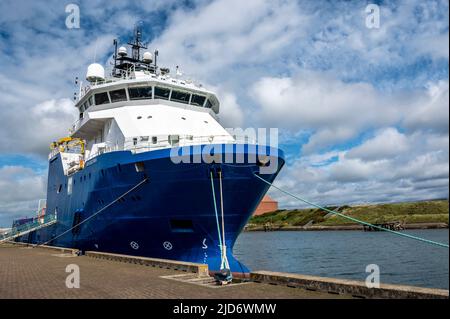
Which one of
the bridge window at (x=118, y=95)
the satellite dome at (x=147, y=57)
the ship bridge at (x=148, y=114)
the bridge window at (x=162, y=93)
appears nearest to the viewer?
the ship bridge at (x=148, y=114)

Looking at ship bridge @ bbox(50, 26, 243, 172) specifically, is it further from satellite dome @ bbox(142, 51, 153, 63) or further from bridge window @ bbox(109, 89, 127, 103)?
satellite dome @ bbox(142, 51, 153, 63)

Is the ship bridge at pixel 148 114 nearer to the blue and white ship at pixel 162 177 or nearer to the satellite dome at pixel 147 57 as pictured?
the blue and white ship at pixel 162 177

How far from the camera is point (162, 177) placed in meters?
14.7

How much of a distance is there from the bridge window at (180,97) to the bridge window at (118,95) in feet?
8.09

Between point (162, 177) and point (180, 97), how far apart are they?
6616mm

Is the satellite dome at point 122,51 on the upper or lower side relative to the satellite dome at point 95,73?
upper

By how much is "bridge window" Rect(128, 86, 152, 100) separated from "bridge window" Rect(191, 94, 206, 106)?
2.36 m

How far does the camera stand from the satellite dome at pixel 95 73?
23.5m

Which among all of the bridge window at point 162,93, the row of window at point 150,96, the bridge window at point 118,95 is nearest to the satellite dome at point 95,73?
the row of window at point 150,96

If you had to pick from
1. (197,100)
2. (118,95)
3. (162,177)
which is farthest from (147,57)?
(162,177)

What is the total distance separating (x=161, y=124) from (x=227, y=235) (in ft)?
19.6

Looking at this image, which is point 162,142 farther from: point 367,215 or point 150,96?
point 367,215
